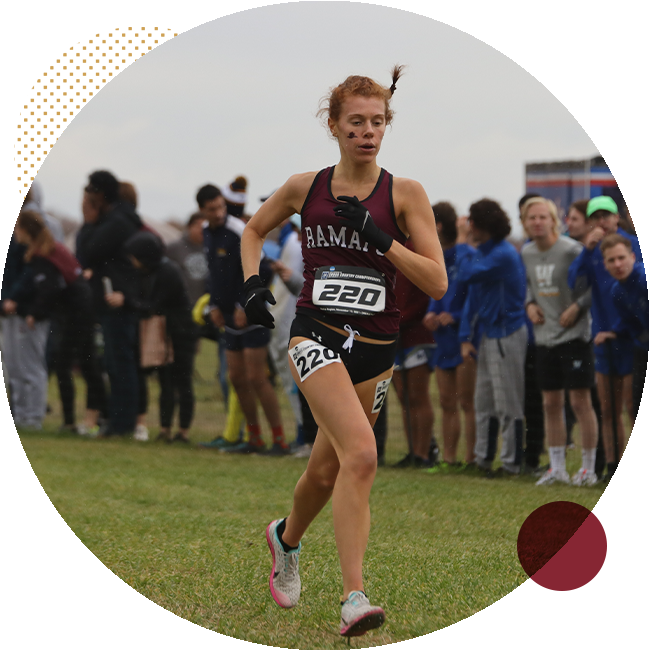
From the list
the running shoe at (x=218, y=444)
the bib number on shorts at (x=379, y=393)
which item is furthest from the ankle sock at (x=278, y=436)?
the bib number on shorts at (x=379, y=393)

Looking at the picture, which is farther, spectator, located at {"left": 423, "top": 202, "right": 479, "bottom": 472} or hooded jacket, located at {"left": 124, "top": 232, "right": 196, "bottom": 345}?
hooded jacket, located at {"left": 124, "top": 232, "right": 196, "bottom": 345}

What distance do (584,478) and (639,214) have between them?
208cm

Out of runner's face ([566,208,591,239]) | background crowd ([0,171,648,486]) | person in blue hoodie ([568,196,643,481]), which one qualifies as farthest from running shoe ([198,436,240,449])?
runner's face ([566,208,591,239])

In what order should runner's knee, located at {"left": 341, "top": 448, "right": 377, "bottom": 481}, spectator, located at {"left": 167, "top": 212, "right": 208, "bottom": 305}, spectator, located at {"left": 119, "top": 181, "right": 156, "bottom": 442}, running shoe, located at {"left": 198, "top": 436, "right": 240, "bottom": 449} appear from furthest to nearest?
1. spectator, located at {"left": 167, "top": 212, "right": 208, "bottom": 305}
2. spectator, located at {"left": 119, "top": 181, "right": 156, "bottom": 442}
3. running shoe, located at {"left": 198, "top": 436, "right": 240, "bottom": 449}
4. runner's knee, located at {"left": 341, "top": 448, "right": 377, "bottom": 481}

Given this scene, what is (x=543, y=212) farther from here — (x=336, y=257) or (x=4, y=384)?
(x=4, y=384)

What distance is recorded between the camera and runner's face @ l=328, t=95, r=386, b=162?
3701 mm

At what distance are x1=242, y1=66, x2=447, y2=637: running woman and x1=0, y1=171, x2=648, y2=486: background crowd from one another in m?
3.91

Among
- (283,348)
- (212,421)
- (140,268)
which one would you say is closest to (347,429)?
(283,348)

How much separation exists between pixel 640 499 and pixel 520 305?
6.11 feet

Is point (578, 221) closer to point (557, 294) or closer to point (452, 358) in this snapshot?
point (557, 294)

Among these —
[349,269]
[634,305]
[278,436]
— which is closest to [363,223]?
[349,269]

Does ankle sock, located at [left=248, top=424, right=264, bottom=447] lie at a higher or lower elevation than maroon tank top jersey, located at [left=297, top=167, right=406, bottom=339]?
lower

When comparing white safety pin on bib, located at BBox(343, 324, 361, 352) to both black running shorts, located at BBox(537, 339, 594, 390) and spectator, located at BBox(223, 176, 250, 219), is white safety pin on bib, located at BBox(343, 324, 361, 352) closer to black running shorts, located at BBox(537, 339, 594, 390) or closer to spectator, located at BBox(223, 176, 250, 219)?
black running shorts, located at BBox(537, 339, 594, 390)

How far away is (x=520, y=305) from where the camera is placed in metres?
7.89
